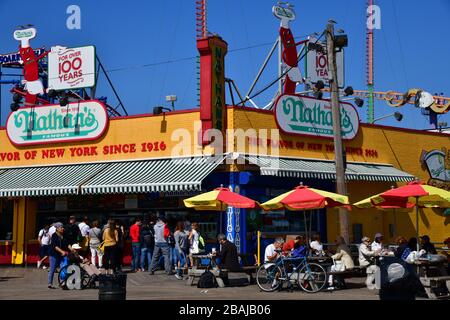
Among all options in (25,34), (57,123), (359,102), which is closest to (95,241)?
(57,123)

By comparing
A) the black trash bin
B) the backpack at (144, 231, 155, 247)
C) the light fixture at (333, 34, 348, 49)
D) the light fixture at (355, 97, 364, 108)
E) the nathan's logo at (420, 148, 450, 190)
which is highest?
the light fixture at (333, 34, 348, 49)

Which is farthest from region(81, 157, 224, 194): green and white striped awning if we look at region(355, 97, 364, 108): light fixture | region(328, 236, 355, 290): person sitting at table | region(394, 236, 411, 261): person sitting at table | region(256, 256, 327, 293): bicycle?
region(355, 97, 364, 108): light fixture

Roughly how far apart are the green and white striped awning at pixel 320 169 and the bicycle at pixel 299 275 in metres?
4.95

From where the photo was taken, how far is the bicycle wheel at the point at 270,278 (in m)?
16.1

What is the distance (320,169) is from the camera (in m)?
23.1

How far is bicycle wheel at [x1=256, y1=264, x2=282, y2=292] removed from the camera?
52.9 feet

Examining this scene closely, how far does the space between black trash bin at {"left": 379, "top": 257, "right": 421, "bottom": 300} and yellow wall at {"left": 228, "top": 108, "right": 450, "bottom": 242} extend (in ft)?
47.4

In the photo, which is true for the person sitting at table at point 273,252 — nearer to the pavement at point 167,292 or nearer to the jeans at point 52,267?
the pavement at point 167,292

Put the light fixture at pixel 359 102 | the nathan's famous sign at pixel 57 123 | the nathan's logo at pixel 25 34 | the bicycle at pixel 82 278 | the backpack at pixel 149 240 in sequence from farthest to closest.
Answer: the nathan's logo at pixel 25 34 → the light fixture at pixel 359 102 → the nathan's famous sign at pixel 57 123 → the backpack at pixel 149 240 → the bicycle at pixel 82 278

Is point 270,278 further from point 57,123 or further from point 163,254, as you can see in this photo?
point 57,123

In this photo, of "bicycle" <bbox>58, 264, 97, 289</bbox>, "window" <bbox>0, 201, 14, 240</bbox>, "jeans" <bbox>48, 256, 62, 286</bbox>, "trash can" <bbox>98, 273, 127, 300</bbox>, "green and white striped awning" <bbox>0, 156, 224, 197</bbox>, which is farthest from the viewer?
"window" <bbox>0, 201, 14, 240</bbox>

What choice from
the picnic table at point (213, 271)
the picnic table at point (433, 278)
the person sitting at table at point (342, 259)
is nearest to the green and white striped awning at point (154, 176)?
the picnic table at point (213, 271)

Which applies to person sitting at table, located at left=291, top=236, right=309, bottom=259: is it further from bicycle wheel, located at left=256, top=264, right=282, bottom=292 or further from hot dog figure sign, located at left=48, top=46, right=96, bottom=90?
hot dog figure sign, located at left=48, top=46, right=96, bottom=90
